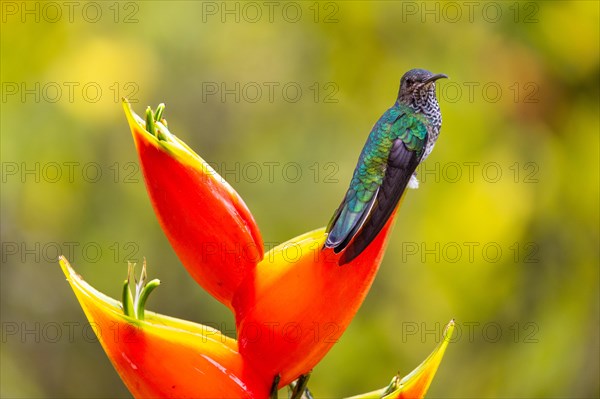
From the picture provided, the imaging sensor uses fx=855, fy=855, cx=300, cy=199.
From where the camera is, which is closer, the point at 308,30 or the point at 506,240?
the point at 506,240

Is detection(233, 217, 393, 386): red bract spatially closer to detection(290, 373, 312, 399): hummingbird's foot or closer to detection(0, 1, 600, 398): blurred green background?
detection(290, 373, 312, 399): hummingbird's foot

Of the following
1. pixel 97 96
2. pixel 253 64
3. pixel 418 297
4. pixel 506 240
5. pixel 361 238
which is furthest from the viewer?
pixel 253 64

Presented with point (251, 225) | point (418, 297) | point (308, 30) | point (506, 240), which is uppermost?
point (308, 30)

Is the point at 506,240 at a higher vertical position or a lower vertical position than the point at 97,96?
lower

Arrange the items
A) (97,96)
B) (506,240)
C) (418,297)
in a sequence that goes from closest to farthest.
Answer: (506,240)
(418,297)
(97,96)

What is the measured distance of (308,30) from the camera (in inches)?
99.3

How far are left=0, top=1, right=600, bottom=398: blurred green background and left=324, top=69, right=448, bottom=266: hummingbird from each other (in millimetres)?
1135

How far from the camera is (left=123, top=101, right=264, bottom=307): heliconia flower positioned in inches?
29.2

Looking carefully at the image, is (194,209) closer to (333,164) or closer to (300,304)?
(300,304)

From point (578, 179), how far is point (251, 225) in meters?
1.33

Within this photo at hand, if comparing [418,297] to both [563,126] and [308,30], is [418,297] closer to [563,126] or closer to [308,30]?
[563,126]

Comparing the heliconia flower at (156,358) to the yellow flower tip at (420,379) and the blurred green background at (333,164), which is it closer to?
the yellow flower tip at (420,379)

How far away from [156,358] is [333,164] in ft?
4.78

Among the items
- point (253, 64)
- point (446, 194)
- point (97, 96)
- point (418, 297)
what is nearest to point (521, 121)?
point (446, 194)
